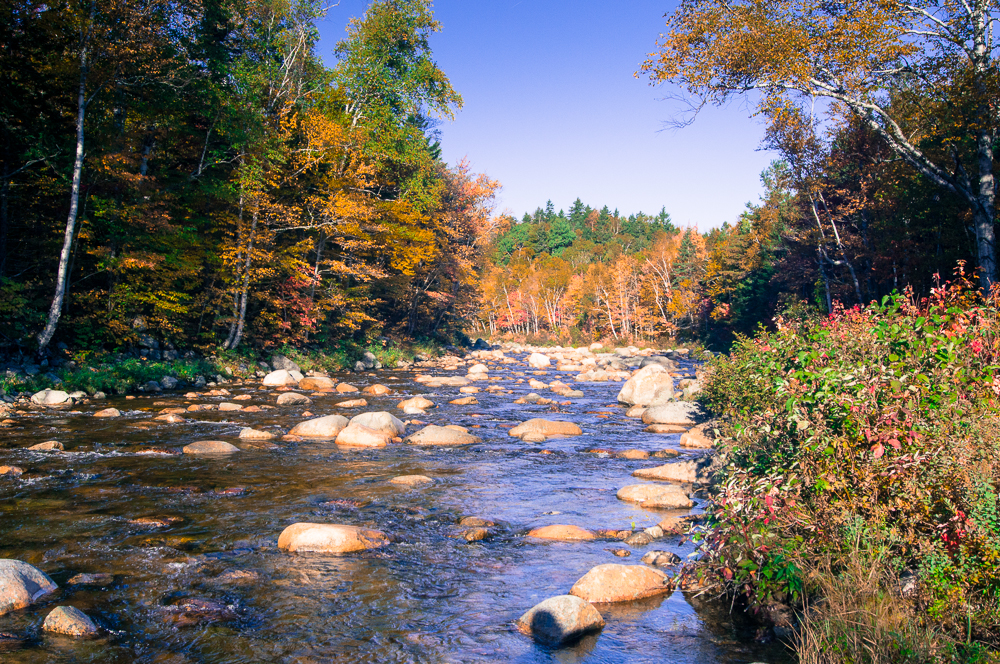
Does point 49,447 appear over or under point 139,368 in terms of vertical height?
under

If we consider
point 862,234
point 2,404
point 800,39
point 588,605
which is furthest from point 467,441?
point 862,234

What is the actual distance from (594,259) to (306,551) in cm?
9640

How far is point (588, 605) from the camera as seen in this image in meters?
4.50

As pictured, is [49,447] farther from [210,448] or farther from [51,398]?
[51,398]

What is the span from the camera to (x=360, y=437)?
35.9ft

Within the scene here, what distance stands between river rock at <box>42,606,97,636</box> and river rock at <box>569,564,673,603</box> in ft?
11.8

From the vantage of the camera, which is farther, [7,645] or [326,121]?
[326,121]

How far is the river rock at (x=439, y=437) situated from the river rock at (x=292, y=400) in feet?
15.9

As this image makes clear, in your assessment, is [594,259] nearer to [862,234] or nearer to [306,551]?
[862,234]

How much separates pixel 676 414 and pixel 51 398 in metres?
13.8

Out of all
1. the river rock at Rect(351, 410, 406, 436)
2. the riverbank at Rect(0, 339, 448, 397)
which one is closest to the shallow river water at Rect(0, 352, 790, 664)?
the river rock at Rect(351, 410, 406, 436)

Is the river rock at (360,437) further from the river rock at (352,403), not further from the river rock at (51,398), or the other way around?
the river rock at (51,398)

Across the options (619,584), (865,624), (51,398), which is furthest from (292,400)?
(865,624)

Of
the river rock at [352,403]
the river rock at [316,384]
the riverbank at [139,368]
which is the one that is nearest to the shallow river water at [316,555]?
the riverbank at [139,368]
